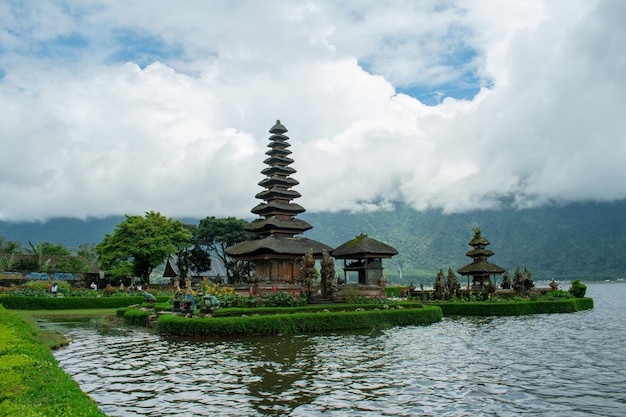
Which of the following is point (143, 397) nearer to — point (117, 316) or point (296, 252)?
point (117, 316)

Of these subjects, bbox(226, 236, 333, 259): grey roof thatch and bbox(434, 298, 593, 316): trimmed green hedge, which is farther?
bbox(226, 236, 333, 259): grey roof thatch

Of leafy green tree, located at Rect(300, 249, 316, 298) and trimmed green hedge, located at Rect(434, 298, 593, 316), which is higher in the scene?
leafy green tree, located at Rect(300, 249, 316, 298)

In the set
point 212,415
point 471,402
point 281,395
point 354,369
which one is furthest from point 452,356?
point 212,415

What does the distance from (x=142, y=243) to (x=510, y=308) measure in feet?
136

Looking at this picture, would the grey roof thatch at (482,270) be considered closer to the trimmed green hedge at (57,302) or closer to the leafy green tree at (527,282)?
the leafy green tree at (527,282)

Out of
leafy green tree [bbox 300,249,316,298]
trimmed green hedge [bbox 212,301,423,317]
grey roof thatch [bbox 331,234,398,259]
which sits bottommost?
trimmed green hedge [bbox 212,301,423,317]

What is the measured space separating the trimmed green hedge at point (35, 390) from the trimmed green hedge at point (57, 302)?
96.0 feet

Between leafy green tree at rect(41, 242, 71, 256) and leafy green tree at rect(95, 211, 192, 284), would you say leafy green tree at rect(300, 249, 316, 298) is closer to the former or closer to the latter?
leafy green tree at rect(95, 211, 192, 284)

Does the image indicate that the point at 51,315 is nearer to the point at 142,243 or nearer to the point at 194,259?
the point at 142,243

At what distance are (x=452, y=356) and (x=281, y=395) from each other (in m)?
8.11

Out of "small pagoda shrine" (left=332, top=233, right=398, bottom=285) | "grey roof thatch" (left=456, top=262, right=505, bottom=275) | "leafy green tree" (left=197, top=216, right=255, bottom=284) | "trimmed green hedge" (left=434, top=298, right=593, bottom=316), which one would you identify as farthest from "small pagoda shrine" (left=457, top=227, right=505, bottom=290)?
"leafy green tree" (left=197, top=216, right=255, bottom=284)

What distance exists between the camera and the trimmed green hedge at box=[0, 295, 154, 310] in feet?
124

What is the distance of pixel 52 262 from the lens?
3371 inches

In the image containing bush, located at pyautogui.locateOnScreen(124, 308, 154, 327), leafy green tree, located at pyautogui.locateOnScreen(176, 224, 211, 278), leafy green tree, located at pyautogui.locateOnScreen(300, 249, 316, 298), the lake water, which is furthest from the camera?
leafy green tree, located at pyautogui.locateOnScreen(176, 224, 211, 278)
